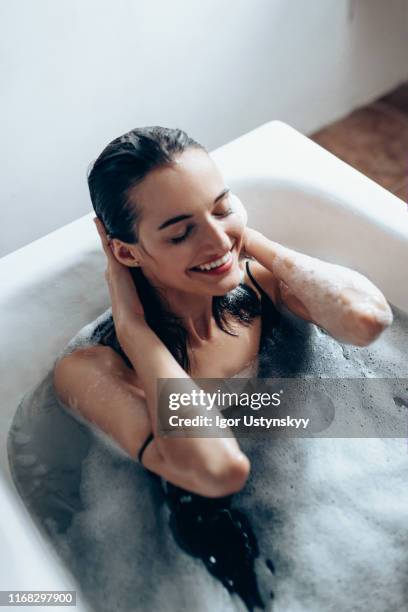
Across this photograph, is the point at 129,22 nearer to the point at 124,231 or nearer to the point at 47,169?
the point at 47,169

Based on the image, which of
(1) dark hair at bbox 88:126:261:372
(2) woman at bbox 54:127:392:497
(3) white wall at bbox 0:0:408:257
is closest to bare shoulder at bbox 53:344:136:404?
(2) woman at bbox 54:127:392:497

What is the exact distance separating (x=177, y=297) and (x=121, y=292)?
0.34ft

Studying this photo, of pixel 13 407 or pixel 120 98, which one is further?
pixel 120 98

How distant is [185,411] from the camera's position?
1057 millimetres

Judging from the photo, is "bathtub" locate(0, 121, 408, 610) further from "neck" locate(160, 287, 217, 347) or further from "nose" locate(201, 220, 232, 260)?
"nose" locate(201, 220, 232, 260)

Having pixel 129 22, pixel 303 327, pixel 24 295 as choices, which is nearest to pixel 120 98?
pixel 129 22

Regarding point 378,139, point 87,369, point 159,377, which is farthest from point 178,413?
point 378,139

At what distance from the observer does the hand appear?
1182 millimetres

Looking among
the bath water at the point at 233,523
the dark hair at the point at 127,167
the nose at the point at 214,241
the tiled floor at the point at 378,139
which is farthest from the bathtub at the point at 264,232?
the tiled floor at the point at 378,139

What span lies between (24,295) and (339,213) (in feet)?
2.36

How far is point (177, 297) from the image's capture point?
48.9 inches

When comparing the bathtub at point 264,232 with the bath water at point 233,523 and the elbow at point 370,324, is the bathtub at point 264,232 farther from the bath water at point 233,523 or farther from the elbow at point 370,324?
the elbow at point 370,324

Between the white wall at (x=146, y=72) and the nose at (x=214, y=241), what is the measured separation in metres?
0.83

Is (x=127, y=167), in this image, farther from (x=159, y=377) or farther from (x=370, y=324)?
(x=370, y=324)
